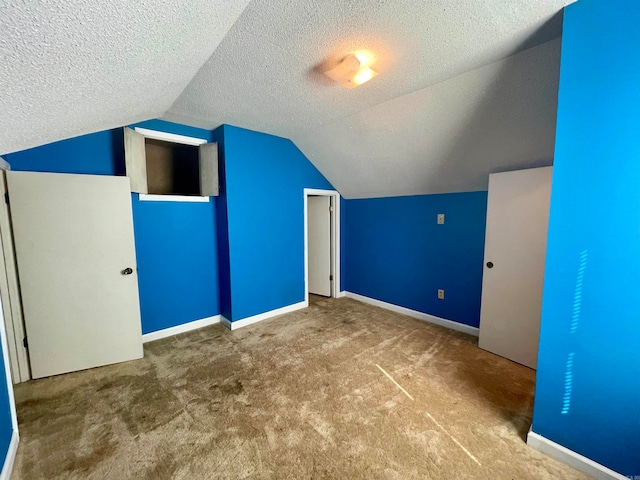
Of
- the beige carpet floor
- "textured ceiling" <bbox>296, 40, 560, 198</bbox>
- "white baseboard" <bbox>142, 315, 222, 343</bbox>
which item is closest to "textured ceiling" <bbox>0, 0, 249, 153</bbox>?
"textured ceiling" <bbox>296, 40, 560, 198</bbox>

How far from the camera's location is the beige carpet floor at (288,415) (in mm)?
1398

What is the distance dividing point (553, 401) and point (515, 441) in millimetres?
354

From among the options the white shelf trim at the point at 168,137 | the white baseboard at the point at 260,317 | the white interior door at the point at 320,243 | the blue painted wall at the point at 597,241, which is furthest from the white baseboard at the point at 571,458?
the white shelf trim at the point at 168,137

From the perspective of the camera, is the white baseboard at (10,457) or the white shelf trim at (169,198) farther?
the white shelf trim at (169,198)

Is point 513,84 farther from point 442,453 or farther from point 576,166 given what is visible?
point 442,453

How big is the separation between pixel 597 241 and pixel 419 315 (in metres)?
2.40

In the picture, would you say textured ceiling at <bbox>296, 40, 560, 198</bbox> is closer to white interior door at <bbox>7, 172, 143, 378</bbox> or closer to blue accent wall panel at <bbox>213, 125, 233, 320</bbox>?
blue accent wall panel at <bbox>213, 125, 233, 320</bbox>

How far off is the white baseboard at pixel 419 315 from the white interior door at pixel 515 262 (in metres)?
0.38

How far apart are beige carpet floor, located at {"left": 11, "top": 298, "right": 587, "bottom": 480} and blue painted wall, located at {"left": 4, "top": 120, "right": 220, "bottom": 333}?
19.1 inches

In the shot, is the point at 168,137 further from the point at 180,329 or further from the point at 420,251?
the point at 420,251

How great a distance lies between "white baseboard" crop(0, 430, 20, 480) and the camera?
1.30m

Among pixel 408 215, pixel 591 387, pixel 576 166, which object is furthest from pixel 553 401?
pixel 408 215

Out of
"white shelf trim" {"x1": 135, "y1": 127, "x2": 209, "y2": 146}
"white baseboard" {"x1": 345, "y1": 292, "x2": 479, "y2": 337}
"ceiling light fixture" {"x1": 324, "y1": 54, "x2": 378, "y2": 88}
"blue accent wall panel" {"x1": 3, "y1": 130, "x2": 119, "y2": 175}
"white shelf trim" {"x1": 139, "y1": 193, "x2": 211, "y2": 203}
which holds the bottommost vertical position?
"white baseboard" {"x1": 345, "y1": 292, "x2": 479, "y2": 337}

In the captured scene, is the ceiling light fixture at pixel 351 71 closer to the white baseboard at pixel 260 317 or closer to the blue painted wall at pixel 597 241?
the blue painted wall at pixel 597 241
